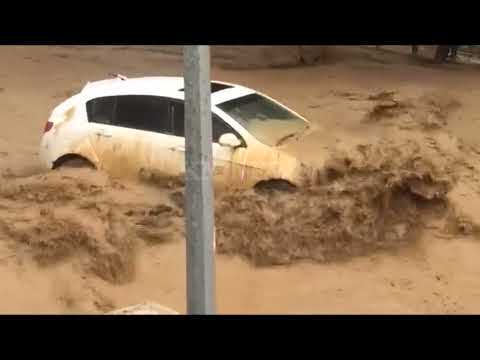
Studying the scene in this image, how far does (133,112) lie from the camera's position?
8875 mm

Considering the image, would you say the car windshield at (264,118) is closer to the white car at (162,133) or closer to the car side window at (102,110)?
the white car at (162,133)

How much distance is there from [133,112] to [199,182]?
4.47 metres

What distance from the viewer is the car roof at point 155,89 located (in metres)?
8.84

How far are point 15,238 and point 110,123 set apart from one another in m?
1.84

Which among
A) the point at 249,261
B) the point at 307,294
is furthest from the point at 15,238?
the point at 307,294

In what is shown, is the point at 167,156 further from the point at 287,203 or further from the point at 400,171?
the point at 400,171

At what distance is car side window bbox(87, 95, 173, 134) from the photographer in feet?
28.7

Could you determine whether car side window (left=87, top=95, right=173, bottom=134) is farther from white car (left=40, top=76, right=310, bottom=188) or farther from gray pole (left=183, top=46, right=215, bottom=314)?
gray pole (left=183, top=46, right=215, bottom=314)

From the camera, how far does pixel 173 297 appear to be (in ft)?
24.2

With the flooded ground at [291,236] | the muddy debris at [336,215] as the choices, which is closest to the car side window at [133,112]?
the flooded ground at [291,236]

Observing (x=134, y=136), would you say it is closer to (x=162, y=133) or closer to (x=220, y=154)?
(x=162, y=133)

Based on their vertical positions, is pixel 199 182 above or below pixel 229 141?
below

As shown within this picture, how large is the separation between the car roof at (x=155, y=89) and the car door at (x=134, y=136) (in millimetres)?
105

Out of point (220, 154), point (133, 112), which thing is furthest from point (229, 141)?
point (133, 112)
